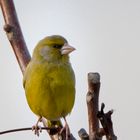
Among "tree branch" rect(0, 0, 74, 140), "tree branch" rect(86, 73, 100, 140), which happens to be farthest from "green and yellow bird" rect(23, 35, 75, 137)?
"tree branch" rect(86, 73, 100, 140)

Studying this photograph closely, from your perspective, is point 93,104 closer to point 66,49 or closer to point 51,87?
point 51,87

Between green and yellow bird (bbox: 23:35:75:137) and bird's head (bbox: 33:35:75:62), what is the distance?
12mm

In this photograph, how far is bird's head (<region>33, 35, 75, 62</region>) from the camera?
3.00m

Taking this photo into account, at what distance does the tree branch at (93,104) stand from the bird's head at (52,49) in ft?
6.77

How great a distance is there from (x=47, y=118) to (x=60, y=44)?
0.67 m

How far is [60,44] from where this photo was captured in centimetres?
303

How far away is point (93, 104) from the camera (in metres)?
0.86

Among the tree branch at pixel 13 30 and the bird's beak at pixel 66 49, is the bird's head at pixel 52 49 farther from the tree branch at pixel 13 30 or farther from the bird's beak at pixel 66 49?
the tree branch at pixel 13 30

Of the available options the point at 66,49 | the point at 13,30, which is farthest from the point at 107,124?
the point at 66,49

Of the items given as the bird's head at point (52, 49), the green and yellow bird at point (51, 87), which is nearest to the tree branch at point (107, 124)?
the green and yellow bird at point (51, 87)

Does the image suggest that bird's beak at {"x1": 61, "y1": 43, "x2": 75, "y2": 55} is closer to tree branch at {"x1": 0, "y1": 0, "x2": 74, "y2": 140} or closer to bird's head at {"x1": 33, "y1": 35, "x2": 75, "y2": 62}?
bird's head at {"x1": 33, "y1": 35, "x2": 75, "y2": 62}

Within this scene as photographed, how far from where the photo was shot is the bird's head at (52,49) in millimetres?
3004

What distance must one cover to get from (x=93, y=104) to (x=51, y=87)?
1821mm

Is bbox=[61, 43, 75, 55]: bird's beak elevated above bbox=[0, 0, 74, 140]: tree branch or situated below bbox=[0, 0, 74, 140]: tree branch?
below
